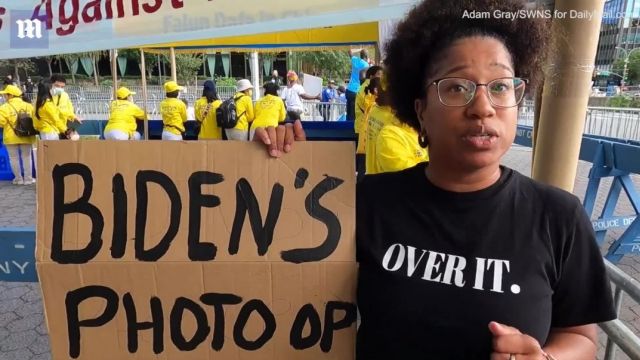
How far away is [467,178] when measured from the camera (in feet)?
3.76

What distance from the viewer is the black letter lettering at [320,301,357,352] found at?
123cm

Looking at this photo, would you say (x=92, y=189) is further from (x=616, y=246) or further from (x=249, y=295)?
(x=616, y=246)

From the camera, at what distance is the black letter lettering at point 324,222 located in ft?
4.00

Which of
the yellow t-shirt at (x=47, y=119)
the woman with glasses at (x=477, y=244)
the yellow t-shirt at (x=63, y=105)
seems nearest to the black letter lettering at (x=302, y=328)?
the woman with glasses at (x=477, y=244)

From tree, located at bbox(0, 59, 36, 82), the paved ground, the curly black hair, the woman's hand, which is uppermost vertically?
tree, located at bbox(0, 59, 36, 82)

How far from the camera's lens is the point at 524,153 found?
10.2 meters

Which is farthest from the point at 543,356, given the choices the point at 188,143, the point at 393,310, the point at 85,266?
the point at 85,266

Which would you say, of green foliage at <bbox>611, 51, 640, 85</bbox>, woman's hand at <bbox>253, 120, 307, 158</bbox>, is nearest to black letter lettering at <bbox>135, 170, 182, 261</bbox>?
woman's hand at <bbox>253, 120, 307, 158</bbox>

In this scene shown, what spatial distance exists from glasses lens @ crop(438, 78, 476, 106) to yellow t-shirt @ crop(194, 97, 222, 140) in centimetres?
657

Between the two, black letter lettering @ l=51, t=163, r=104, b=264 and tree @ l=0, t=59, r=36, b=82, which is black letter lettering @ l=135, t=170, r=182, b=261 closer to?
black letter lettering @ l=51, t=163, r=104, b=264

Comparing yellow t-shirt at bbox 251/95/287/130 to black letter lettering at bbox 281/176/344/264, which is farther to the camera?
yellow t-shirt at bbox 251/95/287/130

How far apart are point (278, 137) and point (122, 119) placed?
6.86m

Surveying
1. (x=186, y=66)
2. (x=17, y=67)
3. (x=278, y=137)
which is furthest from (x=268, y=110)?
(x=17, y=67)

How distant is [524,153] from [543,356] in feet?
33.2
